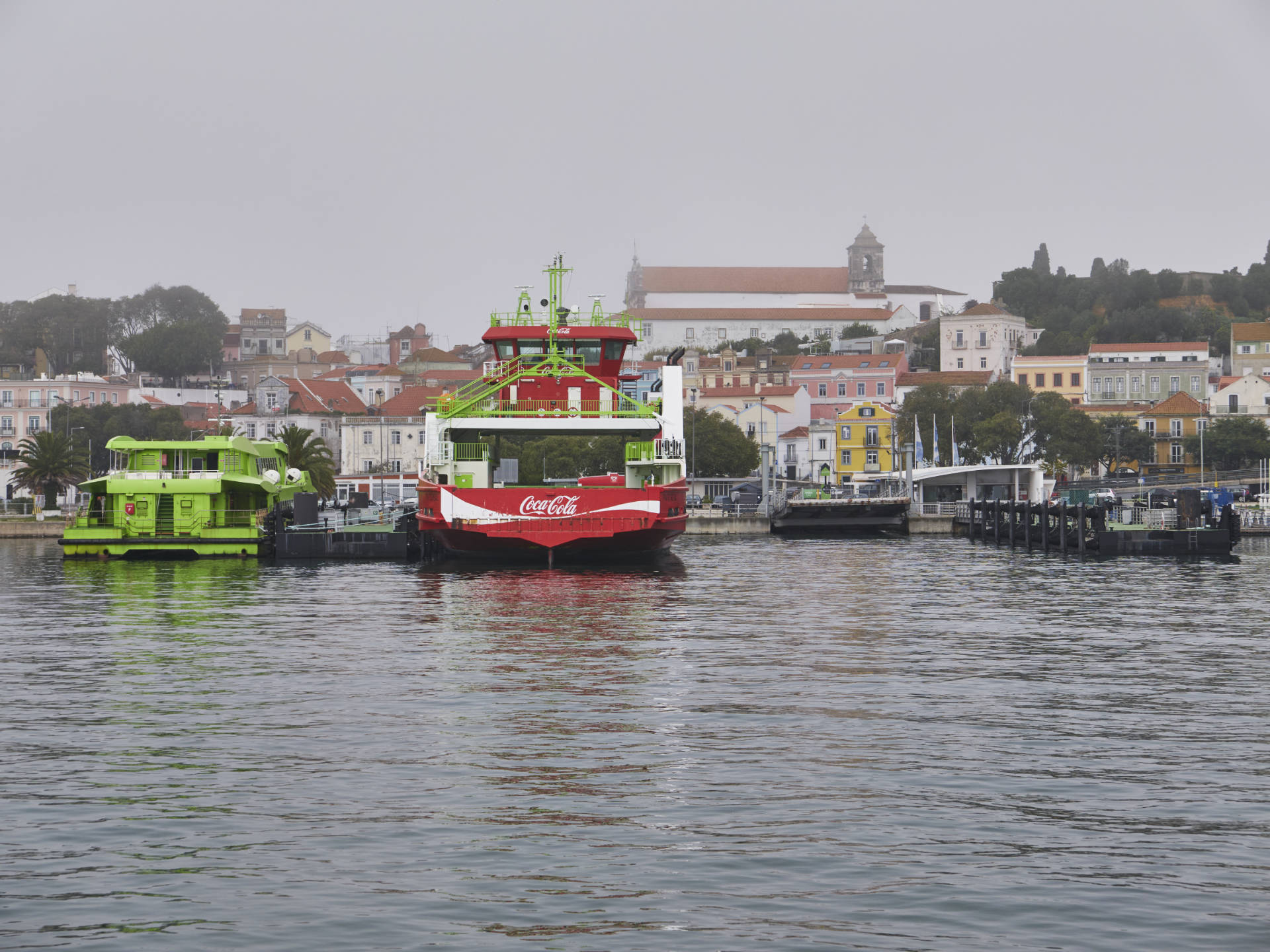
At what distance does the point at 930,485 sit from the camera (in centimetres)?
10319

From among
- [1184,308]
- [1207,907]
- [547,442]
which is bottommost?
[1207,907]

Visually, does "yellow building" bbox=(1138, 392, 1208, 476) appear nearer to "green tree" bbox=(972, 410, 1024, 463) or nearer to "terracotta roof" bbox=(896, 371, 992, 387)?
"green tree" bbox=(972, 410, 1024, 463)

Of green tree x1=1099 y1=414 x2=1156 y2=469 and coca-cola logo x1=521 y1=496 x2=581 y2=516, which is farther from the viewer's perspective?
green tree x1=1099 y1=414 x2=1156 y2=469

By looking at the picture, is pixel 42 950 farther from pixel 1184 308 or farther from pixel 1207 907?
pixel 1184 308

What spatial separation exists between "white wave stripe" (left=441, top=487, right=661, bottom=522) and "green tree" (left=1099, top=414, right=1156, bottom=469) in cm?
8783

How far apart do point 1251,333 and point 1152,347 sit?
1239 cm

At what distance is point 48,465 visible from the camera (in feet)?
318

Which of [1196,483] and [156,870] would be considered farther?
[1196,483]

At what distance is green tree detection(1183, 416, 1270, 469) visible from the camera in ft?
424

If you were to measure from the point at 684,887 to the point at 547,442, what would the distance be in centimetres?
10637

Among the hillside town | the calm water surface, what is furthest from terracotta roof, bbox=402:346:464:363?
the calm water surface

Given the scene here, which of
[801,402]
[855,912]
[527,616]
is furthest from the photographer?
[801,402]

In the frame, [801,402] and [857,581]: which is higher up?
[801,402]

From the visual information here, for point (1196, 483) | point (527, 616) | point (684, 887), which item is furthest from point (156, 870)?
point (1196, 483)
